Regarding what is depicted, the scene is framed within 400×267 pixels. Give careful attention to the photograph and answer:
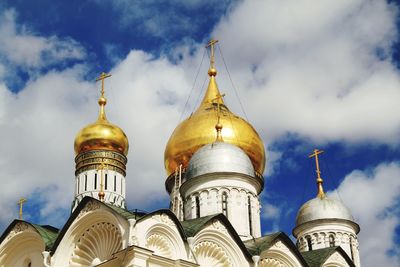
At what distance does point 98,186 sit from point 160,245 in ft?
41.8

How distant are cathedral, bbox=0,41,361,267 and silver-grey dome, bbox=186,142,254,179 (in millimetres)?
30

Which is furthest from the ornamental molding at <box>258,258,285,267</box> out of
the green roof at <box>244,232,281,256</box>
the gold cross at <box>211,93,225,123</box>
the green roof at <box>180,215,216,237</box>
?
the gold cross at <box>211,93,225,123</box>

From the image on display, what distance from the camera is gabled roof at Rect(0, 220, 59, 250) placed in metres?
19.8

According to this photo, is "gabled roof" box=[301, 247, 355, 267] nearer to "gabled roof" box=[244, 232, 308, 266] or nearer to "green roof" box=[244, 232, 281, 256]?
"gabled roof" box=[244, 232, 308, 266]

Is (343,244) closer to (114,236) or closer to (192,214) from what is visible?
(192,214)

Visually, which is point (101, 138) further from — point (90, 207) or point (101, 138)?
point (90, 207)

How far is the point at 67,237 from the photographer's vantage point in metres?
19.4

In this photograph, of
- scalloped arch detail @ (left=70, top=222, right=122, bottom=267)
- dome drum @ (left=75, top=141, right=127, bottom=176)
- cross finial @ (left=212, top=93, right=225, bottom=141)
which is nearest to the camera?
scalloped arch detail @ (left=70, top=222, right=122, bottom=267)

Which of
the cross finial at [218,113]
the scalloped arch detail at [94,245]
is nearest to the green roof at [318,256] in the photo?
the cross finial at [218,113]

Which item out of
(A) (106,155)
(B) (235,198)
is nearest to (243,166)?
(B) (235,198)

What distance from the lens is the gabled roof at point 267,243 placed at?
20.6 metres

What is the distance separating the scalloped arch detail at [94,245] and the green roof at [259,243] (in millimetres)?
3768

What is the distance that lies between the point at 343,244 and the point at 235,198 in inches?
196

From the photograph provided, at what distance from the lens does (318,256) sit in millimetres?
23062
